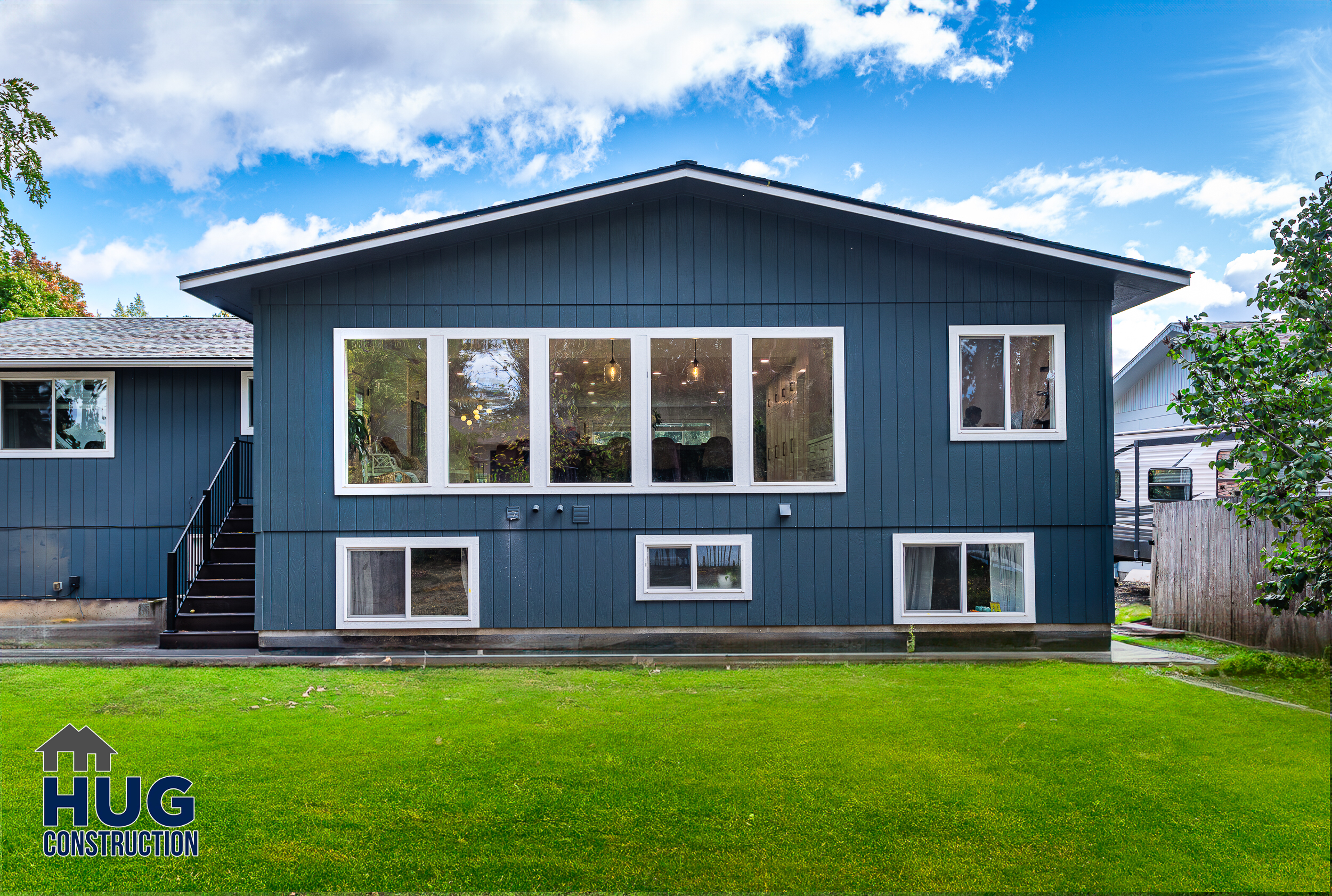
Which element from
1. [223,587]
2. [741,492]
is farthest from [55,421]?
[741,492]

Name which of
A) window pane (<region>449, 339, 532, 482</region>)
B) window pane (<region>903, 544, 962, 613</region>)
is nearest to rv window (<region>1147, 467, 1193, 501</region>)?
window pane (<region>903, 544, 962, 613</region>)

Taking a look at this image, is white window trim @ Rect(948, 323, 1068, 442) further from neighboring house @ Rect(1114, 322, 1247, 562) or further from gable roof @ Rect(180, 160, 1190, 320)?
neighboring house @ Rect(1114, 322, 1247, 562)

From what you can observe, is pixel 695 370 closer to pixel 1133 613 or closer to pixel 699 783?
pixel 699 783

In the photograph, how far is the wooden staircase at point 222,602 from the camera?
719cm

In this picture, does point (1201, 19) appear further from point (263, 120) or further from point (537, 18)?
point (263, 120)

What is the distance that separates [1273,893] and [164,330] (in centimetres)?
1334

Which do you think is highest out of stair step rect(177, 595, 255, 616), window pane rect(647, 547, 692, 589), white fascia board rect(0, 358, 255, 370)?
white fascia board rect(0, 358, 255, 370)

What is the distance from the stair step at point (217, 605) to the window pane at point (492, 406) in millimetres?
2990

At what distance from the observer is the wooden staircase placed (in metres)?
7.19

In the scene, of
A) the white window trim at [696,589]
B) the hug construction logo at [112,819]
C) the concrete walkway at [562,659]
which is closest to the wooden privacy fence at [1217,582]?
the concrete walkway at [562,659]

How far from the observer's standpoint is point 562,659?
6863 mm

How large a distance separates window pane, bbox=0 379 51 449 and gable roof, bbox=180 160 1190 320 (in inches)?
168

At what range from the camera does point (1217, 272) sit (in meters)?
6.87

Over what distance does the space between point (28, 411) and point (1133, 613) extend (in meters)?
15.6
